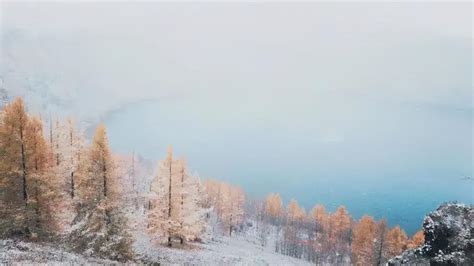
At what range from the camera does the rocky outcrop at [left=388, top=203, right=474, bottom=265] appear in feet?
36.1

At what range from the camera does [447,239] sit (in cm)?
1142

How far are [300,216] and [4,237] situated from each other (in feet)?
398

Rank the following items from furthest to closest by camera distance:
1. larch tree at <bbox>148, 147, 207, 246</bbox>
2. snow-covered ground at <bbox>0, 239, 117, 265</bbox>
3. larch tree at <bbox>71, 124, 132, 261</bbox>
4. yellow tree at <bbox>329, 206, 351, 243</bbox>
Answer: yellow tree at <bbox>329, 206, 351, 243</bbox> < larch tree at <bbox>148, 147, 207, 246</bbox> < larch tree at <bbox>71, 124, 132, 261</bbox> < snow-covered ground at <bbox>0, 239, 117, 265</bbox>

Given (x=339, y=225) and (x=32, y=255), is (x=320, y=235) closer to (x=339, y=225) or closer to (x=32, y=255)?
(x=339, y=225)

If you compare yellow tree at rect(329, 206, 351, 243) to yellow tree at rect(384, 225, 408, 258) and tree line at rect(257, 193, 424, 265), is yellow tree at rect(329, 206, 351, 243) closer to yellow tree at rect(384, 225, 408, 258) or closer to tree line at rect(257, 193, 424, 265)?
tree line at rect(257, 193, 424, 265)

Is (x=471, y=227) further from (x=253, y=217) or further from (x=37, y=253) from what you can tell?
(x=253, y=217)

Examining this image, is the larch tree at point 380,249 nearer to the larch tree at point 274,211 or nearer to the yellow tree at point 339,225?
the yellow tree at point 339,225

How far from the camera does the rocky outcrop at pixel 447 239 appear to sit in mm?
11008

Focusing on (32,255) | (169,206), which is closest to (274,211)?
(169,206)

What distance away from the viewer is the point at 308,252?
113m

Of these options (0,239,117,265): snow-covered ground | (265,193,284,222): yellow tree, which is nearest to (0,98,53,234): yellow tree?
(0,239,117,265): snow-covered ground

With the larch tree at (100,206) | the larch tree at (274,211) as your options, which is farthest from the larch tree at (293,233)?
the larch tree at (100,206)

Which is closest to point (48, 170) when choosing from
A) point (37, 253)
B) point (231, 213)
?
point (37, 253)

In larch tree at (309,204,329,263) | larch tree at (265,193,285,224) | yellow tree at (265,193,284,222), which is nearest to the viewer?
larch tree at (309,204,329,263)
